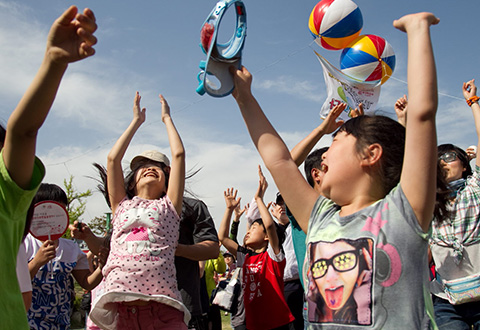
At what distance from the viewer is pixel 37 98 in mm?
1365

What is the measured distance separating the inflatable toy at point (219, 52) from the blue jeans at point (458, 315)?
7.77ft

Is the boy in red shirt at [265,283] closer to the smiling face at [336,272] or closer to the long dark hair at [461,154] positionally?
the long dark hair at [461,154]

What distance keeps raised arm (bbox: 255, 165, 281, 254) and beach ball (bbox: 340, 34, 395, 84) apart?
1875 mm

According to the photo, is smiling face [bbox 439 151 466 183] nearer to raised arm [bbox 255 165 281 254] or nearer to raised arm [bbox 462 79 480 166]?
raised arm [bbox 462 79 480 166]

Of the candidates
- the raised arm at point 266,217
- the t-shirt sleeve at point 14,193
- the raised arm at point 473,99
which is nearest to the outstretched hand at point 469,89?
the raised arm at point 473,99

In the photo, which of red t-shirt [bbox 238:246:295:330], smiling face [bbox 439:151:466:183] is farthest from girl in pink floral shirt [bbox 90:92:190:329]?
smiling face [bbox 439:151:466:183]

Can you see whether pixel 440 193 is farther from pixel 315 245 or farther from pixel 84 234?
pixel 84 234

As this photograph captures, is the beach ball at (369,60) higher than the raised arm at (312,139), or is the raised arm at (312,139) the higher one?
the beach ball at (369,60)

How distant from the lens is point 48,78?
4.48ft

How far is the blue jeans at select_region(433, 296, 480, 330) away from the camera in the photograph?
312cm

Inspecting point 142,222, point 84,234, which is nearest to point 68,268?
point 84,234

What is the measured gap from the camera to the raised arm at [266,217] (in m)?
4.50

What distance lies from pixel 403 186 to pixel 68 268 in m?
2.82

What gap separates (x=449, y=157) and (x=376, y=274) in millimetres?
2538
